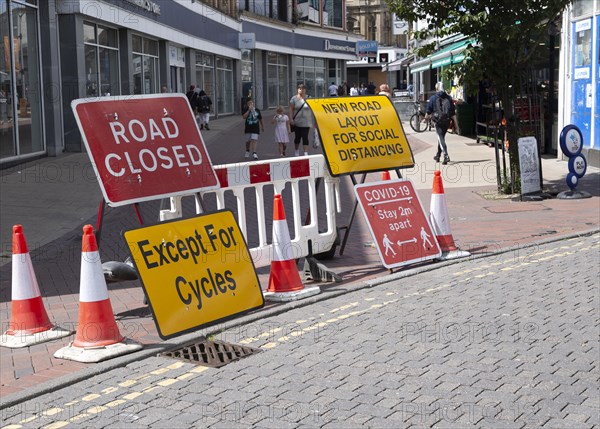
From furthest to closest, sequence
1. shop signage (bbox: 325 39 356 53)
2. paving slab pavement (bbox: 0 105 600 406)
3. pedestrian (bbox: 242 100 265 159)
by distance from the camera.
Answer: shop signage (bbox: 325 39 356 53) → pedestrian (bbox: 242 100 265 159) → paving slab pavement (bbox: 0 105 600 406)

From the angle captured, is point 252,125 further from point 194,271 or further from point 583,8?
point 194,271

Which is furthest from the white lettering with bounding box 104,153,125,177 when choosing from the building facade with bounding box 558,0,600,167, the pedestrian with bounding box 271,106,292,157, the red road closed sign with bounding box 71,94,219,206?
the pedestrian with bounding box 271,106,292,157

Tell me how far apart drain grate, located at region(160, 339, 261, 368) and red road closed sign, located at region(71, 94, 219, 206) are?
124 cm

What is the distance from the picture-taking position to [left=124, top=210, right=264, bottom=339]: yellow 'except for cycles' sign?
20.2ft

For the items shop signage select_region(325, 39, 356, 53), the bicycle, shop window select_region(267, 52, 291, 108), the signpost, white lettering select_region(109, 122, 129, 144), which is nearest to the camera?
white lettering select_region(109, 122, 129, 144)

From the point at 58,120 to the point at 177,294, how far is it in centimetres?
1564

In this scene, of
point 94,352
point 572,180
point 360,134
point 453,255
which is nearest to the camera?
point 94,352

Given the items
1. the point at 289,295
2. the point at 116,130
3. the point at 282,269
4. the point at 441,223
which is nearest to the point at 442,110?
the point at 441,223

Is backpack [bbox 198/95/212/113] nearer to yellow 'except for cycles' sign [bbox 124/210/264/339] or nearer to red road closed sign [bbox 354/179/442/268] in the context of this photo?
red road closed sign [bbox 354/179/442/268]

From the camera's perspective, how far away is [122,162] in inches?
256

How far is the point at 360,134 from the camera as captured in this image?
8.95 meters

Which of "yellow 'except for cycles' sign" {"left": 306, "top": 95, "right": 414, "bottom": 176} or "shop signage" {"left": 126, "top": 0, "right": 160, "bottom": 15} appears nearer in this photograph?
"yellow 'except for cycles' sign" {"left": 306, "top": 95, "right": 414, "bottom": 176}

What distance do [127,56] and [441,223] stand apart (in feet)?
62.6

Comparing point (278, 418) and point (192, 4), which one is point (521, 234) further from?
point (192, 4)
